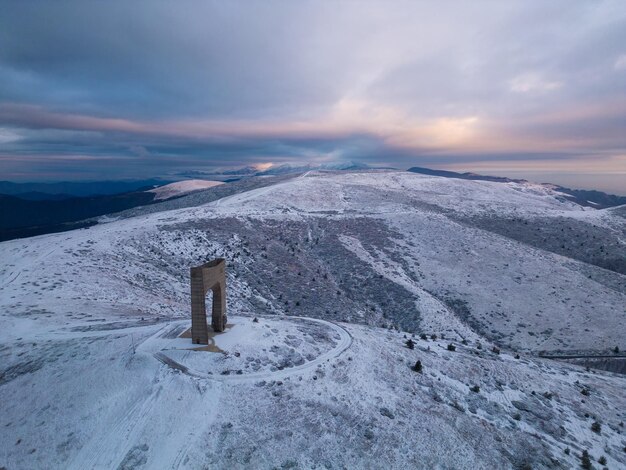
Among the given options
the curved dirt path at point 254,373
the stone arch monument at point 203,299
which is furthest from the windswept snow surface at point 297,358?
the stone arch monument at point 203,299

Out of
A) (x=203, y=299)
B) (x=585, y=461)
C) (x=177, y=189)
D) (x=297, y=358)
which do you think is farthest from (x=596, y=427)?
(x=177, y=189)

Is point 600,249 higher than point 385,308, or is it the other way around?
point 600,249

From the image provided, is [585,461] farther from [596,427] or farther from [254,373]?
[254,373]

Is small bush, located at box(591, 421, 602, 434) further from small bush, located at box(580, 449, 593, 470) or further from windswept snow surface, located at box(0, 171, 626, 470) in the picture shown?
small bush, located at box(580, 449, 593, 470)

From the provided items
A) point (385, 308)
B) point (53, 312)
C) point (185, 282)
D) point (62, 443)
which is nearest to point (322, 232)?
point (385, 308)

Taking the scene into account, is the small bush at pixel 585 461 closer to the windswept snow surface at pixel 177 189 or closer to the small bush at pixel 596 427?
the small bush at pixel 596 427

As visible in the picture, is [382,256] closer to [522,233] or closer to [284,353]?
[522,233]
